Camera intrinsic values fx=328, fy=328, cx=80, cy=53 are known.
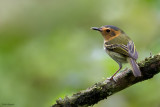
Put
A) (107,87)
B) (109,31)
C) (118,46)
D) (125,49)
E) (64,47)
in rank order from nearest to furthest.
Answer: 1. (107,87)
2. (125,49)
3. (118,46)
4. (64,47)
5. (109,31)

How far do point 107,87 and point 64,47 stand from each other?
60.0 inches

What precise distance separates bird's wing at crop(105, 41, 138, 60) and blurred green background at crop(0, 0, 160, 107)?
0.13m

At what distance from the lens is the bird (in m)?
5.02

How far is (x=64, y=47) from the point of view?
5.61m

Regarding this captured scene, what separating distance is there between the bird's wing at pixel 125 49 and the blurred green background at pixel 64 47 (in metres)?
0.13

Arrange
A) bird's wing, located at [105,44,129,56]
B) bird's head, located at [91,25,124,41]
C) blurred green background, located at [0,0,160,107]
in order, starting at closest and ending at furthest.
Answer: blurred green background, located at [0,0,160,107] → bird's wing, located at [105,44,129,56] → bird's head, located at [91,25,124,41]

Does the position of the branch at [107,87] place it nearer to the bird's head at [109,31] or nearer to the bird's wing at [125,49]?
the bird's wing at [125,49]

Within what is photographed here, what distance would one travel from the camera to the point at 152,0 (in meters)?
4.96

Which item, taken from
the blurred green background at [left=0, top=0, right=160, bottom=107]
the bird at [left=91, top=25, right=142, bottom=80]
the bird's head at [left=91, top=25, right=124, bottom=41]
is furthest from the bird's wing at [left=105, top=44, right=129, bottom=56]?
the bird's head at [left=91, top=25, right=124, bottom=41]

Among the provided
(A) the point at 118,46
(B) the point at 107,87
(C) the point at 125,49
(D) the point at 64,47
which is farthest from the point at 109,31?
(B) the point at 107,87

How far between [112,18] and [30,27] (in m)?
1.63

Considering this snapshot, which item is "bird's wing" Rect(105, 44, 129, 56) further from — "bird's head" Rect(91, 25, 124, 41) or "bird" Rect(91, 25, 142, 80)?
"bird's head" Rect(91, 25, 124, 41)

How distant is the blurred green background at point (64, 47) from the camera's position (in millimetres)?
4852

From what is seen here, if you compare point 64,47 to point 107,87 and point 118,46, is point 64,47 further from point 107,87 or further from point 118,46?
point 107,87
